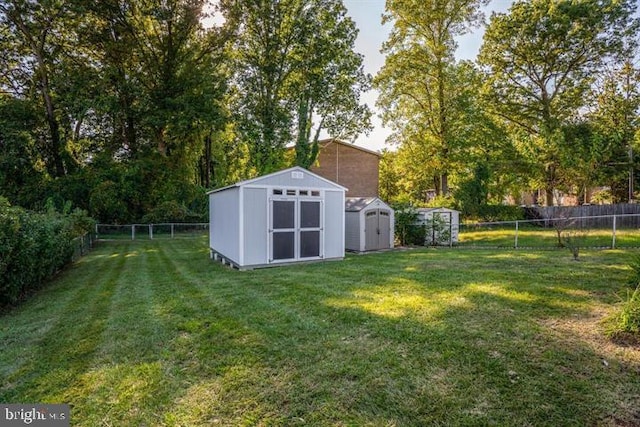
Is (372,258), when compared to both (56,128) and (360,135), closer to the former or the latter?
(360,135)

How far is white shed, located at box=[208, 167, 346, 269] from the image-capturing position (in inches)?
346

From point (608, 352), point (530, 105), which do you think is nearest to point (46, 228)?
point (608, 352)

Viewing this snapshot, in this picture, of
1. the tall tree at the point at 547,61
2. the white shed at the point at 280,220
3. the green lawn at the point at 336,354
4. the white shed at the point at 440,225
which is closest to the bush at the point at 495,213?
the tall tree at the point at 547,61

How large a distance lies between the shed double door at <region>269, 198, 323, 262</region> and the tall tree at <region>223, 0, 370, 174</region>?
35.7ft

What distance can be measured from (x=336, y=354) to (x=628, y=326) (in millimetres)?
3005

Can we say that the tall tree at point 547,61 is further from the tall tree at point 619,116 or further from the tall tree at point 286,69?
the tall tree at point 286,69

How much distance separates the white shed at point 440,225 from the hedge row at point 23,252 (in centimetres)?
1192

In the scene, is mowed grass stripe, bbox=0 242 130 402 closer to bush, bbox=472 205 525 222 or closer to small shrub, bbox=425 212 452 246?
small shrub, bbox=425 212 452 246

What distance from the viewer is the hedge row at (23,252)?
18.3 ft

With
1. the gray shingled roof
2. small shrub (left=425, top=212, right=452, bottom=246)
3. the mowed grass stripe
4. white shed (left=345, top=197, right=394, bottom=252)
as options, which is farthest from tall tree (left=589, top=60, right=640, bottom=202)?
the mowed grass stripe

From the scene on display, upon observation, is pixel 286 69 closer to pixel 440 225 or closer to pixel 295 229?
pixel 440 225

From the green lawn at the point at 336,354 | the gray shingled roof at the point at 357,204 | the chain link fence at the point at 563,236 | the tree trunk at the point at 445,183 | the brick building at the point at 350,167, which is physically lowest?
the green lawn at the point at 336,354

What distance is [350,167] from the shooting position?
27.0m

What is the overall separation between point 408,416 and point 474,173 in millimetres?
18973
